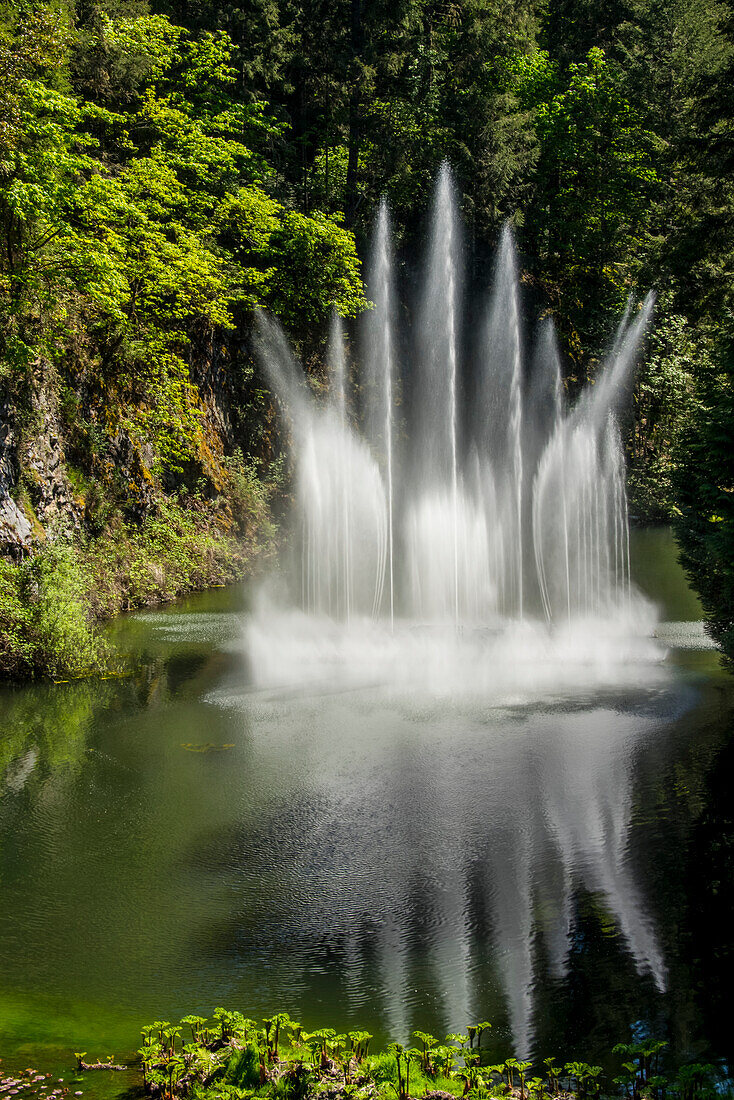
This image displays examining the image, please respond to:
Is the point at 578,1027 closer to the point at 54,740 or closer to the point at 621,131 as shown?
the point at 54,740

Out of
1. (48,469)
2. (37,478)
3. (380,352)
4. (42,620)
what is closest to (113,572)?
(48,469)

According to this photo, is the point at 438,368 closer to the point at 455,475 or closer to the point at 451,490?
the point at 451,490

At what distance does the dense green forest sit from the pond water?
2726mm

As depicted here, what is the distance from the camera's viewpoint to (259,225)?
25.2 meters

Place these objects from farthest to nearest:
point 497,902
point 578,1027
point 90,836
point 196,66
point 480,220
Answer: point 480,220 < point 196,66 < point 90,836 < point 497,902 < point 578,1027

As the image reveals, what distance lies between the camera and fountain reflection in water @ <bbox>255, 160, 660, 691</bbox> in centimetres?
1603

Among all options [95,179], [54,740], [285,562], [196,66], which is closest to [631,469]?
[285,562]

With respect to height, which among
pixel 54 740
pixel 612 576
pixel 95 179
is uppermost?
pixel 95 179

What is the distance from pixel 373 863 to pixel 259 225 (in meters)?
22.0

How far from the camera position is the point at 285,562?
2381 centimetres

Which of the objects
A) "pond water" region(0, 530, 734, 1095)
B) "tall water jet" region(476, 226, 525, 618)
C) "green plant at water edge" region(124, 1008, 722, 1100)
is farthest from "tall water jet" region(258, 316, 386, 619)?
"green plant at water edge" region(124, 1008, 722, 1100)

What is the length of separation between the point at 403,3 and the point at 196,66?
683cm

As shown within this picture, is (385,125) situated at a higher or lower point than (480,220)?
higher

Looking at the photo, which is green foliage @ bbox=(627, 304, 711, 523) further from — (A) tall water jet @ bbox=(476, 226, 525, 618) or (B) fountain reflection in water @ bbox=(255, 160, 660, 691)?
(A) tall water jet @ bbox=(476, 226, 525, 618)
